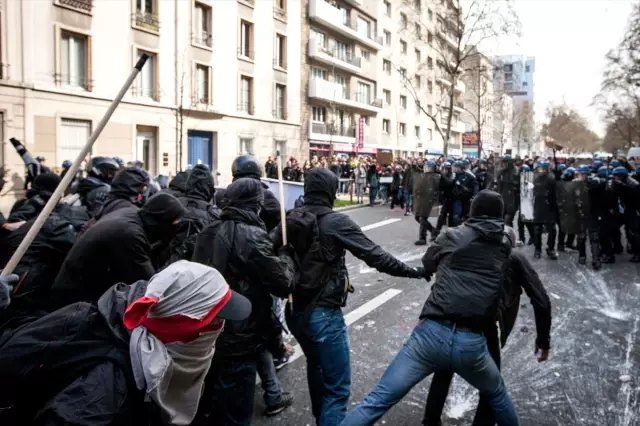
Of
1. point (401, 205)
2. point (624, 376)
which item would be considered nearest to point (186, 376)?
point (624, 376)

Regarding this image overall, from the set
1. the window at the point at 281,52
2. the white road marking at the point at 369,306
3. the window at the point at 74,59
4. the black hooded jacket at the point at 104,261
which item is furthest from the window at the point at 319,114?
the black hooded jacket at the point at 104,261

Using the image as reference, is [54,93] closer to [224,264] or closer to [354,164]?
[354,164]

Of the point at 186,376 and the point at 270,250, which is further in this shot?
the point at 270,250

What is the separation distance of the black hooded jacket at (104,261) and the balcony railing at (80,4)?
18656 millimetres

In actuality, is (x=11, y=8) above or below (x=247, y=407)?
above

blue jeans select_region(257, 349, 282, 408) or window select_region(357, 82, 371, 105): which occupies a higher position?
window select_region(357, 82, 371, 105)

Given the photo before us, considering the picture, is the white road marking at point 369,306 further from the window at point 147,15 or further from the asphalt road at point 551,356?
the window at point 147,15

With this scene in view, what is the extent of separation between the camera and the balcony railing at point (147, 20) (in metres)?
21.7

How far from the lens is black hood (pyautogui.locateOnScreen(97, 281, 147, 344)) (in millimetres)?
1859

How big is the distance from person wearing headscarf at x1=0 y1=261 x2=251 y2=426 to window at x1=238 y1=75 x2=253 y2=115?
27377 millimetres

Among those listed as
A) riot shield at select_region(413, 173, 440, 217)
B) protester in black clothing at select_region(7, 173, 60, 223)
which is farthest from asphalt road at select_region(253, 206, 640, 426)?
riot shield at select_region(413, 173, 440, 217)

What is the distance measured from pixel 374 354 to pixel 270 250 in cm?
258

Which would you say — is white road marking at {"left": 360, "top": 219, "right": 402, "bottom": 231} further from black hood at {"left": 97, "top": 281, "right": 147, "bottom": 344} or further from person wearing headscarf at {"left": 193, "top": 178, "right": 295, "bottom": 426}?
black hood at {"left": 97, "top": 281, "right": 147, "bottom": 344}

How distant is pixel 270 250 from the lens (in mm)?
3041
